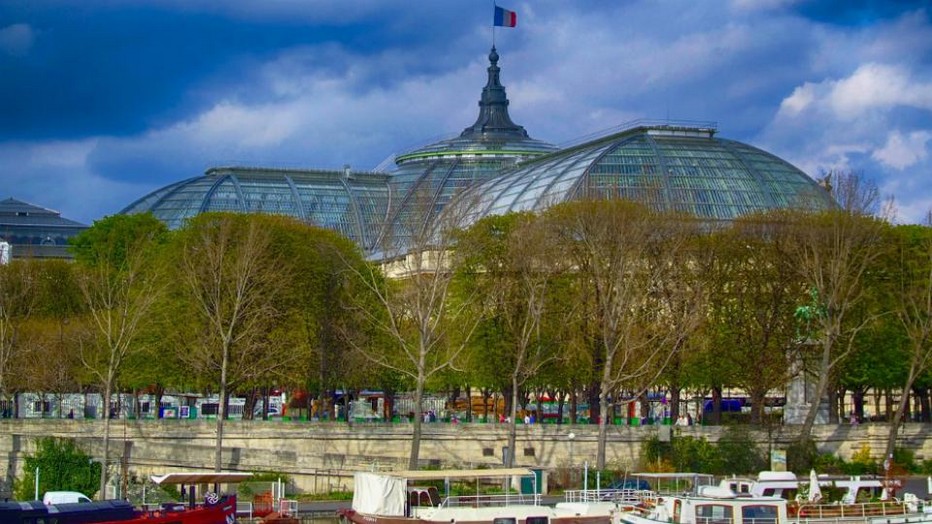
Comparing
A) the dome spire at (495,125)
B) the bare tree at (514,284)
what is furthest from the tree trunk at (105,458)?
the dome spire at (495,125)

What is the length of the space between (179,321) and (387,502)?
34.2 metres

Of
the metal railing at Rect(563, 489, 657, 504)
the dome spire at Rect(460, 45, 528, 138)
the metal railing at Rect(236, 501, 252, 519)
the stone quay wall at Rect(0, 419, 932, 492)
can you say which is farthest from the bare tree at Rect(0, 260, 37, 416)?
the dome spire at Rect(460, 45, 528, 138)

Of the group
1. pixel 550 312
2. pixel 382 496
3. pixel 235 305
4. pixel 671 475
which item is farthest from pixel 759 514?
pixel 235 305

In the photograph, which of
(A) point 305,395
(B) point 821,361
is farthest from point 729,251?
(A) point 305,395

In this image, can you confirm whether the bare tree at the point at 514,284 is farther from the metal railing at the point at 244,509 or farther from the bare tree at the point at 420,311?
the metal railing at the point at 244,509

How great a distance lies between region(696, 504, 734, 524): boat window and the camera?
55938 millimetres

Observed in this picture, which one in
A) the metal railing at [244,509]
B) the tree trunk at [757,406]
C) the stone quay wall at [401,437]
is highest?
the tree trunk at [757,406]

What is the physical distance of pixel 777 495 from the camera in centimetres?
6069

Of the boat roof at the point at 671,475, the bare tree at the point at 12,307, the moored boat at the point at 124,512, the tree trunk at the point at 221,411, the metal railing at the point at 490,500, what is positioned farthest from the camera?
the bare tree at the point at 12,307

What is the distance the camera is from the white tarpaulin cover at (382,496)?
194ft

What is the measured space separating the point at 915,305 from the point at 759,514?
3519 centimetres

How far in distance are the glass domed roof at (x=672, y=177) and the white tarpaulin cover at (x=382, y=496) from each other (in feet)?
207

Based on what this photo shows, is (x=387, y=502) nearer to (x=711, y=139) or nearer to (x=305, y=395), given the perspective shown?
(x=305, y=395)

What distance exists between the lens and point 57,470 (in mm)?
75750
